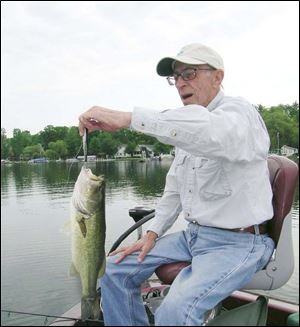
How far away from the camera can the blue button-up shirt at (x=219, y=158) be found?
6.97 ft

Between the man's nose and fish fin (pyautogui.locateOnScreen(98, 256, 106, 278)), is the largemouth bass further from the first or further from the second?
the man's nose

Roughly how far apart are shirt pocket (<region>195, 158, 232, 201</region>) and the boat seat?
50cm

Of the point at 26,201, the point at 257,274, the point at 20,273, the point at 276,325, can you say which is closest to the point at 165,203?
the point at 257,274

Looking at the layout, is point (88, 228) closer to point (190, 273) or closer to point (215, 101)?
point (190, 273)

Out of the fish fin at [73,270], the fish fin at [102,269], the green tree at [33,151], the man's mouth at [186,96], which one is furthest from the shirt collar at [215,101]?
the green tree at [33,151]

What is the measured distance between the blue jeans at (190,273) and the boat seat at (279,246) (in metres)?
0.06

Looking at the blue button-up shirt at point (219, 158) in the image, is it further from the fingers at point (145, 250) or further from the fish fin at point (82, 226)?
the fish fin at point (82, 226)

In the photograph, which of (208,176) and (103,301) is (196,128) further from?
(103,301)

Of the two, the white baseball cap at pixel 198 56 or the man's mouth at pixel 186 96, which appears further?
the man's mouth at pixel 186 96

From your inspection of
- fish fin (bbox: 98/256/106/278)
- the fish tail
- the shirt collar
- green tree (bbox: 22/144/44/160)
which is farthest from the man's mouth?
green tree (bbox: 22/144/44/160)

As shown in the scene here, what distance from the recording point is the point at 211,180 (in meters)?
2.57

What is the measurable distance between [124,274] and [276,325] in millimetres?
1710

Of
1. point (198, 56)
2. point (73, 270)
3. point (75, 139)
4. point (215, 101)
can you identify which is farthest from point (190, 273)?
point (75, 139)

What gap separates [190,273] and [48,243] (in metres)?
14.5
